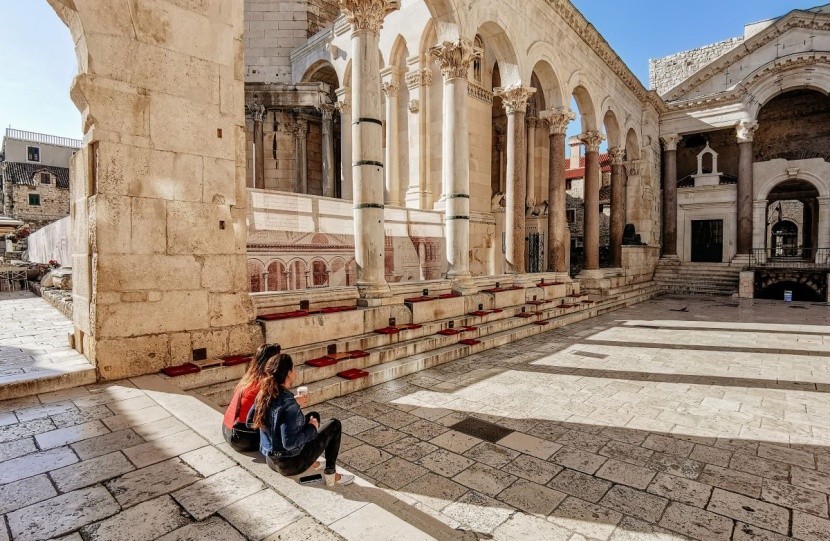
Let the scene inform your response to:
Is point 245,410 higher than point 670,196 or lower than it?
lower

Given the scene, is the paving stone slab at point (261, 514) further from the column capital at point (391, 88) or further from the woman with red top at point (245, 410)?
the column capital at point (391, 88)

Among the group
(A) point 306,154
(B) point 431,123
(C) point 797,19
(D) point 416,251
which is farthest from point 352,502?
(C) point 797,19

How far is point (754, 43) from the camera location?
698 inches

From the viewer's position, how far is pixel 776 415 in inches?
172

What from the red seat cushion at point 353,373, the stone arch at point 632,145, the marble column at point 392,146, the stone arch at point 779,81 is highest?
the stone arch at point 779,81

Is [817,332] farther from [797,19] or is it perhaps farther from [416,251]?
[797,19]

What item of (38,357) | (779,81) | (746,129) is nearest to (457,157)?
(38,357)

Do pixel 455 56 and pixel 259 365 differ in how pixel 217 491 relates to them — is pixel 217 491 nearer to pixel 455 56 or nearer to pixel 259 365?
pixel 259 365

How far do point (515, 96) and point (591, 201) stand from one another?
5.49m

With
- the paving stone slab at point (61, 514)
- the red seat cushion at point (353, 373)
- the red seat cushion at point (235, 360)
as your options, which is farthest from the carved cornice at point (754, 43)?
the paving stone slab at point (61, 514)

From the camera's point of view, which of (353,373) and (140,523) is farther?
(353,373)

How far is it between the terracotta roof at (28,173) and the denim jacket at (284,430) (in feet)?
126

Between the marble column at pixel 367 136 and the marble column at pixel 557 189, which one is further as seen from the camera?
the marble column at pixel 557 189

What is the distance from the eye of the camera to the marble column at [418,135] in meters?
11.7
